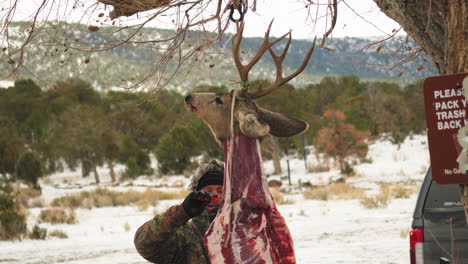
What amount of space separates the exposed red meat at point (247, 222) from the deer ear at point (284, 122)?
0.24 m

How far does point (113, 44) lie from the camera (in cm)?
421

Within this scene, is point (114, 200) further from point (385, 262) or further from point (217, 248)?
point (217, 248)

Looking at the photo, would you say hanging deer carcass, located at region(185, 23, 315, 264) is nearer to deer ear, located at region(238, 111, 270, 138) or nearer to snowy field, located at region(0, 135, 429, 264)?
deer ear, located at region(238, 111, 270, 138)

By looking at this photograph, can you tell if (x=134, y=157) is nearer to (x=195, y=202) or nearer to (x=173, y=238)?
(x=173, y=238)

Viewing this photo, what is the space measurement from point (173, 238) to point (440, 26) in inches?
61.1

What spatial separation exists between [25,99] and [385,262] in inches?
1422

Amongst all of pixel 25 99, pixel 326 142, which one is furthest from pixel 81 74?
→ pixel 25 99

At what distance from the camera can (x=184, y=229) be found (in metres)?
3.32

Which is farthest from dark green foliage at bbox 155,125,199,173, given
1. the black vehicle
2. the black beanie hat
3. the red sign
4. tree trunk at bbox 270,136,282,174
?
the red sign

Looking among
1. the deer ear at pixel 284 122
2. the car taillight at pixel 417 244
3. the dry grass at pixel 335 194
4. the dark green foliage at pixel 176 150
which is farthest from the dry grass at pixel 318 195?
the deer ear at pixel 284 122

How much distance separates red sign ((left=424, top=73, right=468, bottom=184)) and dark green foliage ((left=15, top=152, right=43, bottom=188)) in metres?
30.1

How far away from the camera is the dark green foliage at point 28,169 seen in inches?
1220

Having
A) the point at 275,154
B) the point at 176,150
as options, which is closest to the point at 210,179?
the point at 275,154

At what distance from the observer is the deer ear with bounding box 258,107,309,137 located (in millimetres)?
2734
